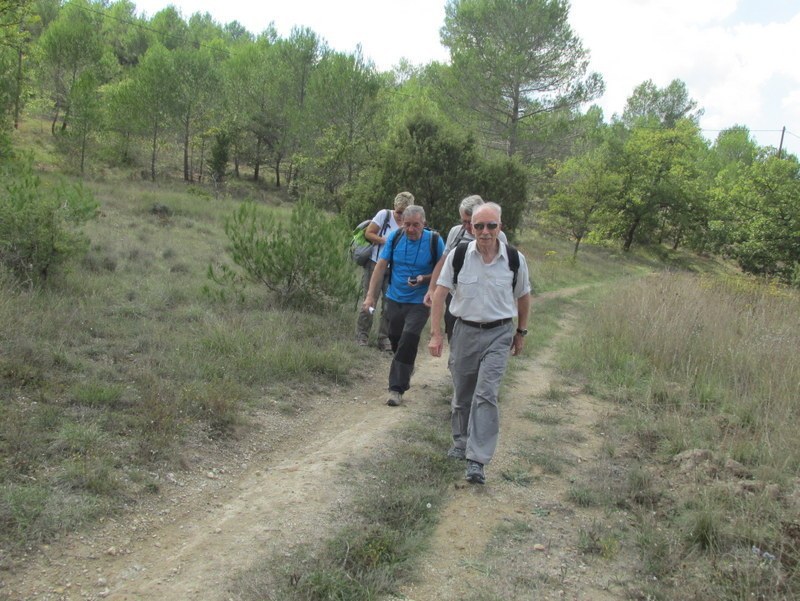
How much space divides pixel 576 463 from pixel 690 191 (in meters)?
35.5

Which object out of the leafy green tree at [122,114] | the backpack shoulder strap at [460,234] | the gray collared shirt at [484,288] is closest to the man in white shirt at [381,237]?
the backpack shoulder strap at [460,234]

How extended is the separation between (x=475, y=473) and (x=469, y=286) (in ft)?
4.13

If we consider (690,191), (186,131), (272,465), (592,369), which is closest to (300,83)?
(186,131)

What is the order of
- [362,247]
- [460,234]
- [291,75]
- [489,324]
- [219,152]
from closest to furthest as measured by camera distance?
[489,324] < [460,234] < [362,247] < [219,152] < [291,75]

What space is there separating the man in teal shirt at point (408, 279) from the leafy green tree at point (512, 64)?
21.2 m

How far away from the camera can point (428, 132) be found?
551 inches

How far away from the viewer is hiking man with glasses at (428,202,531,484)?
3.96 m

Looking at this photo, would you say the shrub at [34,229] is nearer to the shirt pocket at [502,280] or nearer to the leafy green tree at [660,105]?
the shirt pocket at [502,280]

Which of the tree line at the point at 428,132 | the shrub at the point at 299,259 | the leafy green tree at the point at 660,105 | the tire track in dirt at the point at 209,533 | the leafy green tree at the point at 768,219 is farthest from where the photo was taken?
the leafy green tree at the point at 660,105

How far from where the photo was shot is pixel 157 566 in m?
2.86

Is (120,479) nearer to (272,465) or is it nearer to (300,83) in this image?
(272,465)

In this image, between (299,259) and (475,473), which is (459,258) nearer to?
(475,473)

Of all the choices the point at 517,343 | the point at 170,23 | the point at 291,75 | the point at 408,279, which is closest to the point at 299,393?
the point at 408,279

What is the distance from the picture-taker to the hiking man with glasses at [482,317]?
3963 mm
